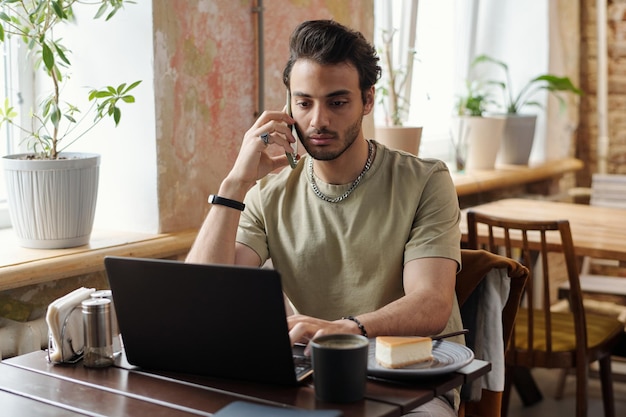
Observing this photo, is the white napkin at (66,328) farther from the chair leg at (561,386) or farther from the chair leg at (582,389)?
the chair leg at (561,386)

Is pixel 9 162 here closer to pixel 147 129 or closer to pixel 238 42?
pixel 147 129

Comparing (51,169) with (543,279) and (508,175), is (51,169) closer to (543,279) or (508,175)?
(543,279)

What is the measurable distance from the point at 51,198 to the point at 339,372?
4.38 ft

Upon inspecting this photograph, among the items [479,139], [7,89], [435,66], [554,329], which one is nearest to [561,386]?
[554,329]

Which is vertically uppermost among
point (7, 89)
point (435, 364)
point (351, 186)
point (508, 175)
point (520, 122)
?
point (7, 89)

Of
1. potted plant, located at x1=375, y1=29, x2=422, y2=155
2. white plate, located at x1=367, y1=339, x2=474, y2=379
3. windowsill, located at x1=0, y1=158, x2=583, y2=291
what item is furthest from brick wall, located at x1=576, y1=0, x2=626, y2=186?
white plate, located at x1=367, y1=339, x2=474, y2=379

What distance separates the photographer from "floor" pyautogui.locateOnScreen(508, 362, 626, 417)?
3.63 meters

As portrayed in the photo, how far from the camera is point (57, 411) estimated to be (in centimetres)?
142

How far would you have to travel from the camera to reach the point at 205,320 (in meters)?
1.51

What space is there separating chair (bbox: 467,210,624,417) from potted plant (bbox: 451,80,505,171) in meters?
1.31

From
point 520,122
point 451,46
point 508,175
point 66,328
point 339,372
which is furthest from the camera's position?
point 451,46

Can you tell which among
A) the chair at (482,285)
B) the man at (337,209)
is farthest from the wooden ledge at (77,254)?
the chair at (482,285)

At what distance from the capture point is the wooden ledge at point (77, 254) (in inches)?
90.4

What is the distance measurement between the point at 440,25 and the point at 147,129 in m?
2.52
